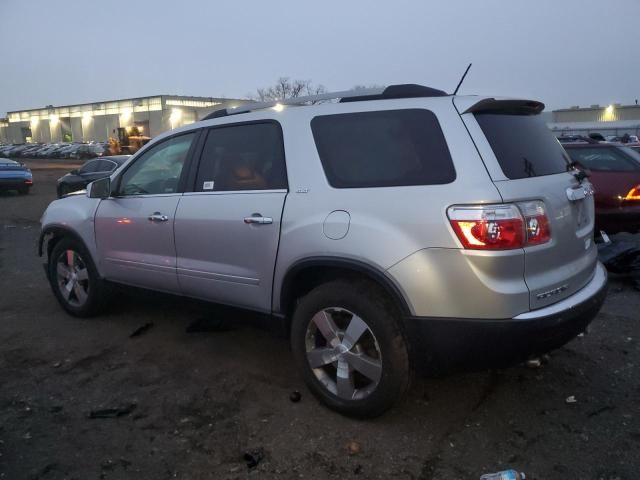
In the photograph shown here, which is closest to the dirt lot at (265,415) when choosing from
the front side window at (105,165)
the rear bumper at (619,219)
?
the rear bumper at (619,219)

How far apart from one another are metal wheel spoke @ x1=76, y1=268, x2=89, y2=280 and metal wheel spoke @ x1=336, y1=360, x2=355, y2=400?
2.90 m

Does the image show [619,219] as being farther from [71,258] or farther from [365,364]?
[71,258]

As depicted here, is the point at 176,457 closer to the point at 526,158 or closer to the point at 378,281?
the point at 378,281

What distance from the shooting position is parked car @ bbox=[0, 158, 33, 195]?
62.6 ft

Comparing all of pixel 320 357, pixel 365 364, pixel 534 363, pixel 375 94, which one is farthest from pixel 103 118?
pixel 365 364

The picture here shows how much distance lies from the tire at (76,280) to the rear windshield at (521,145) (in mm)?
3558

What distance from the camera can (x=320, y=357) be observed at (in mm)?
3197

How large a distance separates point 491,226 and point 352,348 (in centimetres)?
105

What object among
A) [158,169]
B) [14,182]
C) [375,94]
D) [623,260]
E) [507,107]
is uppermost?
[375,94]

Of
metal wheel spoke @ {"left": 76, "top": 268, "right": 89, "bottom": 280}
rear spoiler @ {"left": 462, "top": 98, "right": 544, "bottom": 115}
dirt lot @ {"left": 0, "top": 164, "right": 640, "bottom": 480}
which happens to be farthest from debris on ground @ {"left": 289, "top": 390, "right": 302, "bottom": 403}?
metal wheel spoke @ {"left": 76, "top": 268, "right": 89, "bottom": 280}

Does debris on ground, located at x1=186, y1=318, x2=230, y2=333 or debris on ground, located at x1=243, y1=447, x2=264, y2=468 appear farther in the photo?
debris on ground, located at x1=186, y1=318, x2=230, y2=333

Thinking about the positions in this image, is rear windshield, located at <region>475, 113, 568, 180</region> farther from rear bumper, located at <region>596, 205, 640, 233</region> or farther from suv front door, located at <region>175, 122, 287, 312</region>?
rear bumper, located at <region>596, 205, 640, 233</region>

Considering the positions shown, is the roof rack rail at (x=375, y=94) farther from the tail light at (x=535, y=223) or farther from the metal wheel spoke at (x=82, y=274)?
the metal wheel spoke at (x=82, y=274)

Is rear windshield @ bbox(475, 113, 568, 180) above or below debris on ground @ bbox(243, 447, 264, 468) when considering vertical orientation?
above
